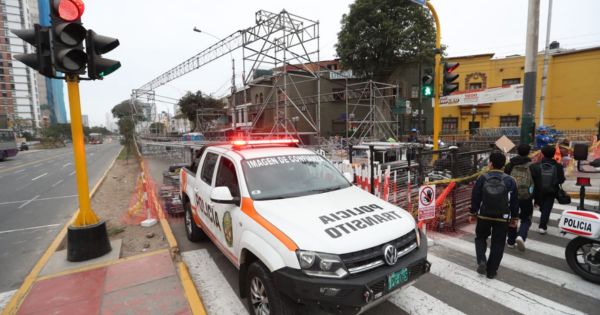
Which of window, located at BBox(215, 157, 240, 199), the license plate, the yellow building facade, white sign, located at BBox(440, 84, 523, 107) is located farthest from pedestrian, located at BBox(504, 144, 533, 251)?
the yellow building facade

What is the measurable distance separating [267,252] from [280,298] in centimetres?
42

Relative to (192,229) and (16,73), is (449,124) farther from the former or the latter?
(16,73)

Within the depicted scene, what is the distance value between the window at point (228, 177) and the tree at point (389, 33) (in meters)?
25.7

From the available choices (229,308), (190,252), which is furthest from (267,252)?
(190,252)

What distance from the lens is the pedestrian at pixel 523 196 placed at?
4.98 metres

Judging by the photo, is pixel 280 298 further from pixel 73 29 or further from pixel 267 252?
pixel 73 29

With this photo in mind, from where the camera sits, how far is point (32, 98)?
92.9m

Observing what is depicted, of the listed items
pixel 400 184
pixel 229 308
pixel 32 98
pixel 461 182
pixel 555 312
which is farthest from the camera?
pixel 32 98

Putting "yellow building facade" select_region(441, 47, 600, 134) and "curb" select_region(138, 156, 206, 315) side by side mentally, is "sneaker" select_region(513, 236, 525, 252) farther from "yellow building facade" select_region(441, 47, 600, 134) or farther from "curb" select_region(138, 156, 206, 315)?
"yellow building facade" select_region(441, 47, 600, 134)

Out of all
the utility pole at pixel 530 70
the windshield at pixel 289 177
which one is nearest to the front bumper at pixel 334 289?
the windshield at pixel 289 177

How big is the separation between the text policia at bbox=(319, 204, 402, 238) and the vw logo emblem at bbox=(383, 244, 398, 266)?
0.27 meters

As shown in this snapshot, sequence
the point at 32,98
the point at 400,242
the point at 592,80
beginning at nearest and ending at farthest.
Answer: the point at 400,242
the point at 592,80
the point at 32,98

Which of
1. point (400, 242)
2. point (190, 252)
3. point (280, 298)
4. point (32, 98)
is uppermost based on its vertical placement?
point (32, 98)

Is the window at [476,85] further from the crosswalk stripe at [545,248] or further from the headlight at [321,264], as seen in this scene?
the headlight at [321,264]
